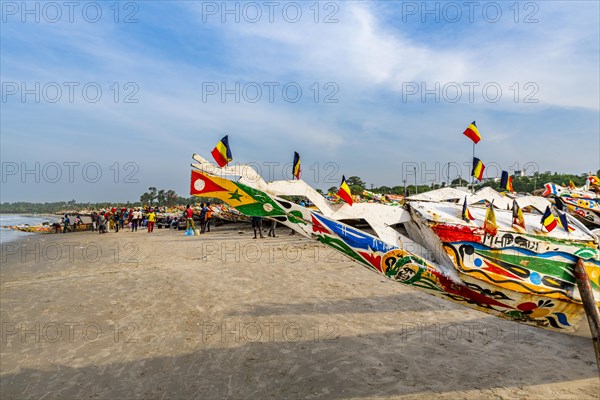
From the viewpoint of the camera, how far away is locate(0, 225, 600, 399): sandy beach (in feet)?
15.1

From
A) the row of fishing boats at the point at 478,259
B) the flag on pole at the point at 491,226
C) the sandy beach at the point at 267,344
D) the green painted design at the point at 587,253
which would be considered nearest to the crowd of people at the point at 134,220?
the sandy beach at the point at 267,344

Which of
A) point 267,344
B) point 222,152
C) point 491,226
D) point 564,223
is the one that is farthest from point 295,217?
point 564,223

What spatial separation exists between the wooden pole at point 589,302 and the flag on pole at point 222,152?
15.1 feet

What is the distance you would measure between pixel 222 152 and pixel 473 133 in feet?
19.6

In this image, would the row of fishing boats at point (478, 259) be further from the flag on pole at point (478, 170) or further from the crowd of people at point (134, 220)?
the crowd of people at point (134, 220)

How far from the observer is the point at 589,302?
3939 millimetres

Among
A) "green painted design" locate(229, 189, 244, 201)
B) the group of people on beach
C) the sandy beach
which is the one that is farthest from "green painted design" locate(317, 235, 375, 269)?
the group of people on beach

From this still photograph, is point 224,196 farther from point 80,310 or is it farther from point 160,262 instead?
point 160,262

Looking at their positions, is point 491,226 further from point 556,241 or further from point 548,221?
point 548,221

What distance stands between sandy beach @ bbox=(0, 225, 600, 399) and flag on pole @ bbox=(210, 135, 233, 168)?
3127 millimetres

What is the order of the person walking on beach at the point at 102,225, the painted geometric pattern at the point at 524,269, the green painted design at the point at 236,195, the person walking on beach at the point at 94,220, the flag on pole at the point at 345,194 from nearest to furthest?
the green painted design at the point at 236,195
the painted geometric pattern at the point at 524,269
the flag on pole at the point at 345,194
the person walking on beach at the point at 102,225
the person walking on beach at the point at 94,220

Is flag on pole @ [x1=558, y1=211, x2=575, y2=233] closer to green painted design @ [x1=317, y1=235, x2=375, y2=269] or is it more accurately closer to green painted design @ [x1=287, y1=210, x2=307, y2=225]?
green painted design @ [x1=317, y1=235, x2=375, y2=269]

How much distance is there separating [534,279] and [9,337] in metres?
9.10

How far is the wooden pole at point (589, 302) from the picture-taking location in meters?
3.83
